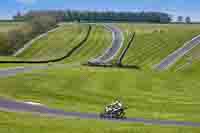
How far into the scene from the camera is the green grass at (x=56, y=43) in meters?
148

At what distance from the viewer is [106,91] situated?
66500 millimetres

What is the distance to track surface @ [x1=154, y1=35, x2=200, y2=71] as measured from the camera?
107 metres

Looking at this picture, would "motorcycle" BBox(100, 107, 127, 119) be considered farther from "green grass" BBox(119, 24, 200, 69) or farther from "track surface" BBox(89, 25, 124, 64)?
"track surface" BBox(89, 25, 124, 64)

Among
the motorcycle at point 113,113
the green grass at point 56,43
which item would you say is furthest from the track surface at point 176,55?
the motorcycle at point 113,113

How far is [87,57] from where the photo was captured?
137 m

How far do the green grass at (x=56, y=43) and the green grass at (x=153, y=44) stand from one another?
21.6 m

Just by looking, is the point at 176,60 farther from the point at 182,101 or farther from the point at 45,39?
the point at 45,39

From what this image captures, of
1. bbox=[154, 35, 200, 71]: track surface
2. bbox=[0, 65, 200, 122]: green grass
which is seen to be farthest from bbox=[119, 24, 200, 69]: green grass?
bbox=[0, 65, 200, 122]: green grass

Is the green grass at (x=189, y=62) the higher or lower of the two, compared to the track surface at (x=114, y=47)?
lower

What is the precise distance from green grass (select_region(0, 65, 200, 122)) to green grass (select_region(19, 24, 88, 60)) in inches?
2461

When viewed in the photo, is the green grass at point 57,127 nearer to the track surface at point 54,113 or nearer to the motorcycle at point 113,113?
the track surface at point 54,113

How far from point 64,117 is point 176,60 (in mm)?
75689

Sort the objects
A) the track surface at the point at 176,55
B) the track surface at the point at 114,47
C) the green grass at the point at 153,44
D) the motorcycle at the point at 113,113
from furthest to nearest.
Result: the track surface at the point at 114,47
the green grass at the point at 153,44
the track surface at the point at 176,55
the motorcycle at the point at 113,113

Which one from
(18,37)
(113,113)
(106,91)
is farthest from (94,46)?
(113,113)
